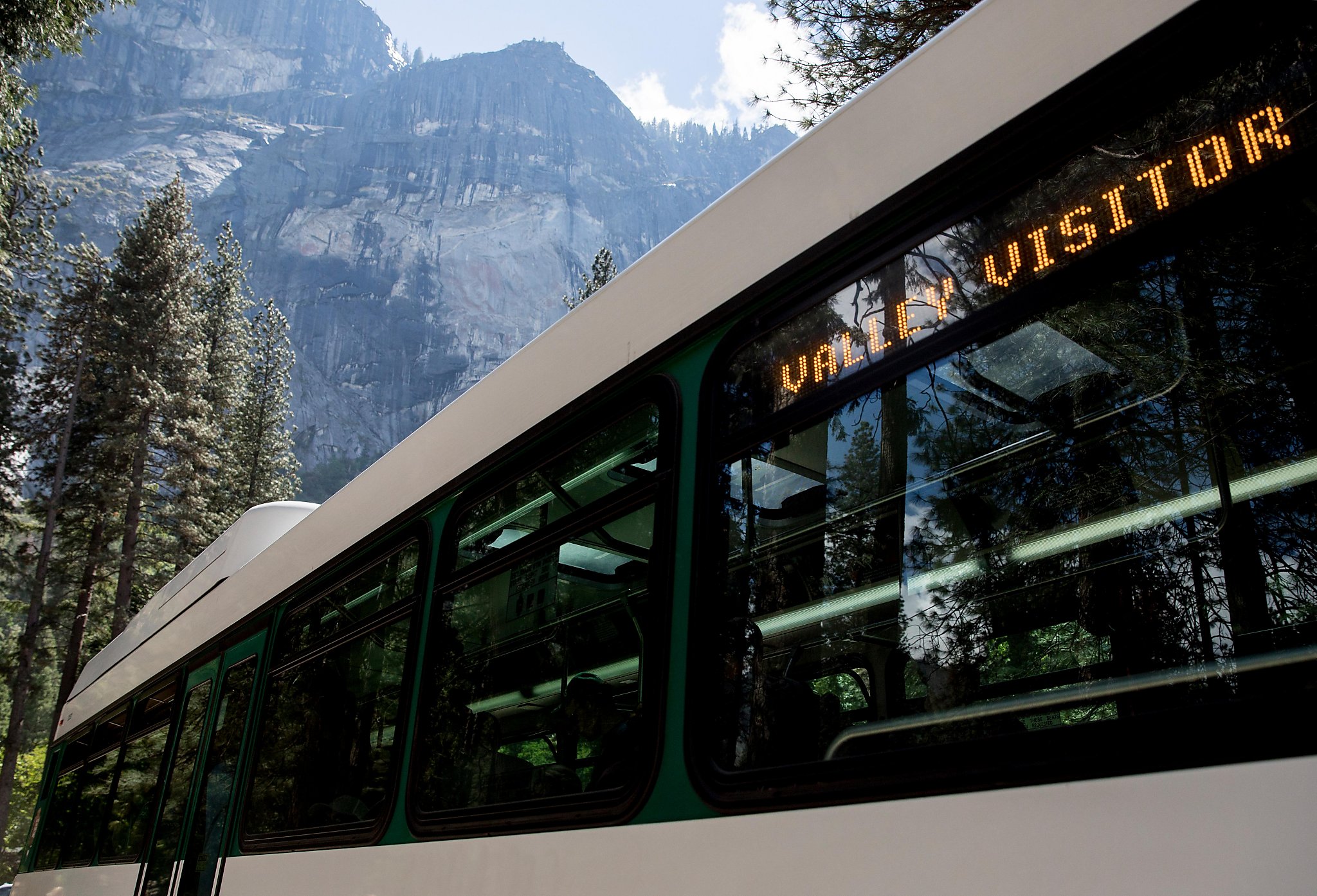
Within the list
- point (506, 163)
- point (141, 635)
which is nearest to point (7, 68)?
point (141, 635)

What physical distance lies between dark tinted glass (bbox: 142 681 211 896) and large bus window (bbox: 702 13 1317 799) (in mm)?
4547

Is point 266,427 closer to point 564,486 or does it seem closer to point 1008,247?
point 564,486

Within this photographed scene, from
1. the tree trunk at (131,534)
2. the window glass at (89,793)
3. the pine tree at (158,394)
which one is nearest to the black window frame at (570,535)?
the window glass at (89,793)

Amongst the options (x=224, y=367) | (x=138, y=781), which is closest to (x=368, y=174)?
(x=224, y=367)

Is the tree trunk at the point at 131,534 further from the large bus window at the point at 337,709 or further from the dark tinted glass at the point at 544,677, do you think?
the dark tinted glass at the point at 544,677

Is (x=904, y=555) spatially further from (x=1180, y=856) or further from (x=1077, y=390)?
(x=1180, y=856)

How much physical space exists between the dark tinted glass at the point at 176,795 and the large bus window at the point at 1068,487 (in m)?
4.55

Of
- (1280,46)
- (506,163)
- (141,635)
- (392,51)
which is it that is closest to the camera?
(1280,46)

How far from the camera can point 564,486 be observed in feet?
9.85

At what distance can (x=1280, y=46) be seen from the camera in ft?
4.81

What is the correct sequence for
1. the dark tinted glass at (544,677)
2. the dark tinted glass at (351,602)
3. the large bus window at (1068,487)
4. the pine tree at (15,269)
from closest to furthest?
the large bus window at (1068,487), the dark tinted glass at (544,677), the dark tinted glass at (351,602), the pine tree at (15,269)

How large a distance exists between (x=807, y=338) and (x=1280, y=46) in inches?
40.0

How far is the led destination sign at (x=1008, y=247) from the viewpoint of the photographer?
153cm

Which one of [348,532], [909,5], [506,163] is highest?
[506,163]
